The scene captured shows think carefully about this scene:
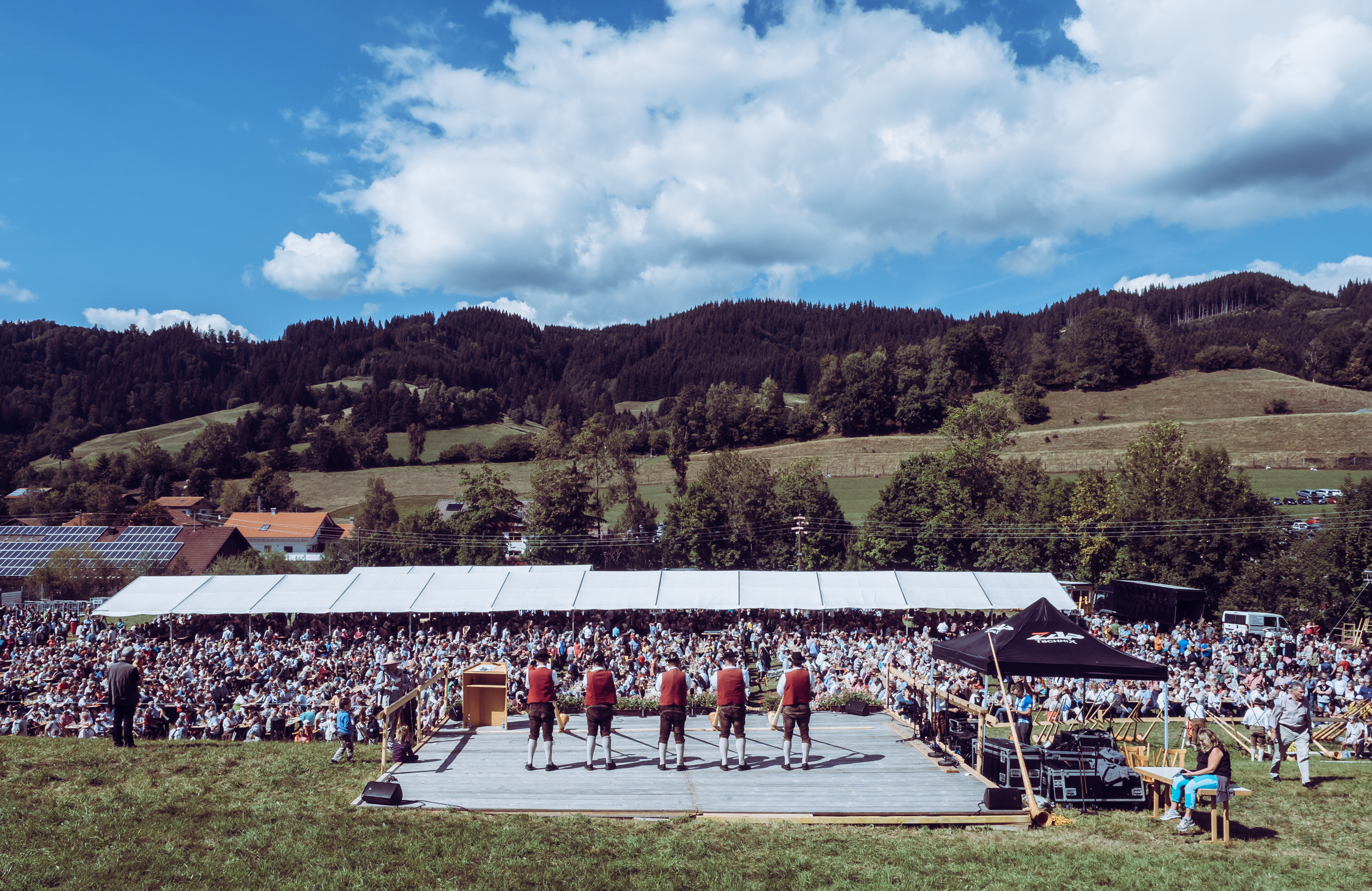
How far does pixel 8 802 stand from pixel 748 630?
22.0 meters

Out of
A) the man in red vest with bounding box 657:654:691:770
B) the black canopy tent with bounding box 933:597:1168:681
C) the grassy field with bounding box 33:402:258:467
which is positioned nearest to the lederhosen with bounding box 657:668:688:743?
the man in red vest with bounding box 657:654:691:770

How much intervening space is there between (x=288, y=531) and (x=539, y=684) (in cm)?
7602

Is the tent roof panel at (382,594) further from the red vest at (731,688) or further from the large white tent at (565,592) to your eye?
the red vest at (731,688)

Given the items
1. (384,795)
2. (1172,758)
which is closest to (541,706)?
(384,795)

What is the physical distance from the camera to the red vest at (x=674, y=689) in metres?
9.05

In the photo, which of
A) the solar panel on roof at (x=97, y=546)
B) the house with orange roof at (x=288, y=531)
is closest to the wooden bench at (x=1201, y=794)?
the solar panel on roof at (x=97, y=546)

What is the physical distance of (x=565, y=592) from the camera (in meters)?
27.6

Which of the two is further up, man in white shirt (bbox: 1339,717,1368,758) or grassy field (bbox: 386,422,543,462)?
grassy field (bbox: 386,422,543,462)

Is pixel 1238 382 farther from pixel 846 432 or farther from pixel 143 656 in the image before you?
pixel 143 656

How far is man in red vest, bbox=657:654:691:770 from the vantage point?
9.08 metres

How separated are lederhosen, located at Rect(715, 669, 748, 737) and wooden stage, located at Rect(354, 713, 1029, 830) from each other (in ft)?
1.85

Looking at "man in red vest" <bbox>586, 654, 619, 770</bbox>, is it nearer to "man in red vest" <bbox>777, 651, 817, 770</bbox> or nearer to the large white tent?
"man in red vest" <bbox>777, 651, 817, 770</bbox>

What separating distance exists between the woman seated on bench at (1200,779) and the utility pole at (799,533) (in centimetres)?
3874

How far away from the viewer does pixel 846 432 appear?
10081 cm
